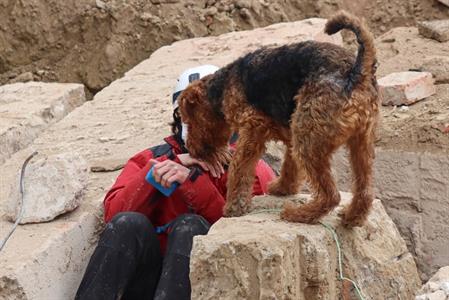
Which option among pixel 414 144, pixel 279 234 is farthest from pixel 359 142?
pixel 414 144

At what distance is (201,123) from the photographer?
538cm

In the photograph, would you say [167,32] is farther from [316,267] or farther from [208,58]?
[316,267]

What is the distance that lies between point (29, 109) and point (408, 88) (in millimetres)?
3613

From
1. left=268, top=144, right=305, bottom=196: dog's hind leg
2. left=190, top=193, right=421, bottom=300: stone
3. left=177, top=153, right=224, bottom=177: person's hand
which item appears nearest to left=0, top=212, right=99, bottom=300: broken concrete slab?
left=177, top=153, right=224, bottom=177: person's hand

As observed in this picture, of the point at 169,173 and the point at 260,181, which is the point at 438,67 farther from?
the point at 169,173

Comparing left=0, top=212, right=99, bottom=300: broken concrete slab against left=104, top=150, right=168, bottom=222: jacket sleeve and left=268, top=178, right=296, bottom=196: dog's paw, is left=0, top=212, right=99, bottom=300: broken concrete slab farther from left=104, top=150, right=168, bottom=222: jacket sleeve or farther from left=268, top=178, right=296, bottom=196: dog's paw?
left=268, top=178, right=296, bottom=196: dog's paw

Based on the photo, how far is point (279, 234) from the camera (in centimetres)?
452

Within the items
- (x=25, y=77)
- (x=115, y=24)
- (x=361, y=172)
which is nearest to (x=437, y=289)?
(x=361, y=172)

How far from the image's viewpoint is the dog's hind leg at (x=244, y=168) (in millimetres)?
4922

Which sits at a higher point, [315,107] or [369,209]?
[315,107]

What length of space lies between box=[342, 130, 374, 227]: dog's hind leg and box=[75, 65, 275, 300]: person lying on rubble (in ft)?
2.97

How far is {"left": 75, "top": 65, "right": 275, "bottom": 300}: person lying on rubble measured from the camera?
512cm

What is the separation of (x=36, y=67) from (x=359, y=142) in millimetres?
8636

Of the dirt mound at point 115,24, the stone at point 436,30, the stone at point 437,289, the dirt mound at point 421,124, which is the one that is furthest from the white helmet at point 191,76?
the dirt mound at point 115,24
